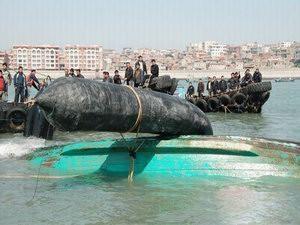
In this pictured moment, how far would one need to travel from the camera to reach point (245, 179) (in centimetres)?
913

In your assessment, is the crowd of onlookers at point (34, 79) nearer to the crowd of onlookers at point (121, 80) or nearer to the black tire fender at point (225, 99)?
the crowd of onlookers at point (121, 80)

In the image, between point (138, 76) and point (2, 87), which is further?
point (2, 87)

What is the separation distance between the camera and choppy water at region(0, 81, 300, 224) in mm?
7332

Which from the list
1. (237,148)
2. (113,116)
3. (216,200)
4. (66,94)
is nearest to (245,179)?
(237,148)

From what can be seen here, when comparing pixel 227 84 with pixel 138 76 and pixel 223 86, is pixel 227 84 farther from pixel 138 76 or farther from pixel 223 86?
pixel 138 76

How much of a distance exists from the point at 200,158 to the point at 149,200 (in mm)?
1537

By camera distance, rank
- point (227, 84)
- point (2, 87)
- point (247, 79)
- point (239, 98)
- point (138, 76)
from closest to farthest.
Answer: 1. point (138, 76)
2. point (2, 87)
3. point (239, 98)
4. point (247, 79)
5. point (227, 84)

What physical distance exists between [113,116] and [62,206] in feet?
4.96

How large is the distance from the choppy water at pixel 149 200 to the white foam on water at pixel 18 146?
2.06 meters

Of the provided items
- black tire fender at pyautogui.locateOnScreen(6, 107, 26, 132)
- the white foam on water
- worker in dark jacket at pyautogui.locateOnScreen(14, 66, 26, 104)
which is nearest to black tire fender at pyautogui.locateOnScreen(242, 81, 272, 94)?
worker in dark jacket at pyautogui.locateOnScreen(14, 66, 26, 104)

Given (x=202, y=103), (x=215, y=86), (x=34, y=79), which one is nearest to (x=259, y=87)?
(x=202, y=103)

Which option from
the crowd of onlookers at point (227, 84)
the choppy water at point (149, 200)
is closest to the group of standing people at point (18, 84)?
the choppy water at point (149, 200)

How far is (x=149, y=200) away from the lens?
8242 millimetres

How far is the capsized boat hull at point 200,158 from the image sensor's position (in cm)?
922
